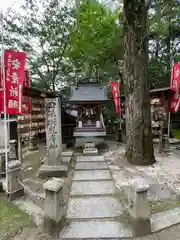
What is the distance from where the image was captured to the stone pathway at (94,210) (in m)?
2.29

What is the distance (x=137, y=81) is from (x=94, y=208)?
3.85 m

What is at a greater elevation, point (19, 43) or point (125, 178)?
point (19, 43)

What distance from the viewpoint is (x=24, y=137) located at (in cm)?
856

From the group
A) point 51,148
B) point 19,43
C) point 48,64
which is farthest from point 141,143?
point 19,43

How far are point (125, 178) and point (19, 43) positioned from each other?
10.8 meters

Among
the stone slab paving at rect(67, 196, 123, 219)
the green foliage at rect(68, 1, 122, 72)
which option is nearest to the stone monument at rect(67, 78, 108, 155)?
the green foliage at rect(68, 1, 122, 72)

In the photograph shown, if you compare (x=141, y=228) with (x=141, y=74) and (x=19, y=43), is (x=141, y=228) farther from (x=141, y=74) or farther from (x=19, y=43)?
(x=19, y=43)

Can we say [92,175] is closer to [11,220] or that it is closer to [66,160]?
[66,160]

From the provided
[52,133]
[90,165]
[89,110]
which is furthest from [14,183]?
[89,110]

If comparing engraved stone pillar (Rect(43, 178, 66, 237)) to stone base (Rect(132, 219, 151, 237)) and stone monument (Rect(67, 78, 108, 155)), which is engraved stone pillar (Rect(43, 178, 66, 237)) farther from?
stone monument (Rect(67, 78, 108, 155))

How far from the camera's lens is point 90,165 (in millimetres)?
5141

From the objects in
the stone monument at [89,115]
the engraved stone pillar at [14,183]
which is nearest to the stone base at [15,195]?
the engraved stone pillar at [14,183]

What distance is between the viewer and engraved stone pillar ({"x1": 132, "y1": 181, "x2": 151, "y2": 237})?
221 centimetres

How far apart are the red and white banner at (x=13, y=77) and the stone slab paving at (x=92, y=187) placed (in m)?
2.36
